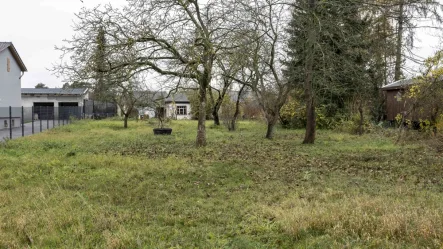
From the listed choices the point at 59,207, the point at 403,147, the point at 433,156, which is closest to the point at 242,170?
the point at 59,207

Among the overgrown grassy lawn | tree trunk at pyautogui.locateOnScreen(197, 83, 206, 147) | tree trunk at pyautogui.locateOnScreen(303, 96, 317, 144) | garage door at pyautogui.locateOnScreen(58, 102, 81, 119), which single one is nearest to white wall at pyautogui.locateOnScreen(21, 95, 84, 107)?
garage door at pyautogui.locateOnScreen(58, 102, 81, 119)

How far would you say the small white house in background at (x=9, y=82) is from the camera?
22.8 m

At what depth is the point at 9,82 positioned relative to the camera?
24.5 meters

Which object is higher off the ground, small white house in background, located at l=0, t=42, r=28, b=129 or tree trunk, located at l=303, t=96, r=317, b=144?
small white house in background, located at l=0, t=42, r=28, b=129

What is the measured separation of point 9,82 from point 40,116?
4359mm

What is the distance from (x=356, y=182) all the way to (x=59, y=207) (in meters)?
5.53

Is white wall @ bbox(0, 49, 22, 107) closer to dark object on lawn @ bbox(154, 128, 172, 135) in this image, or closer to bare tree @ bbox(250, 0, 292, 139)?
dark object on lawn @ bbox(154, 128, 172, 135)

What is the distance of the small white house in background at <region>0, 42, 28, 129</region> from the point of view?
22.8m

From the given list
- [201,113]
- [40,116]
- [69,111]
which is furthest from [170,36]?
[69,111]

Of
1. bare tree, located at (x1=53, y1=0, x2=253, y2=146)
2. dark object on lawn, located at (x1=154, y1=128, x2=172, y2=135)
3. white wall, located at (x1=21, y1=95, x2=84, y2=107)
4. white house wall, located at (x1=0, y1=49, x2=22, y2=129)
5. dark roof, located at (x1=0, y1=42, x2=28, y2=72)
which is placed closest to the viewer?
bare tree, located at (x1=53, y1=0, x2=253, y2=146)

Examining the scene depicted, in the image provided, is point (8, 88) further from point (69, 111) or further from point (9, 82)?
point (69, 111)

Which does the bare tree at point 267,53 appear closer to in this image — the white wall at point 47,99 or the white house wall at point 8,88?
the white house wall at point 8,88

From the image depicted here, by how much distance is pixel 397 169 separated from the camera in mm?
8070

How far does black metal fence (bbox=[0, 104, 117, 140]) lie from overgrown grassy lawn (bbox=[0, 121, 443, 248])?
986 cm
